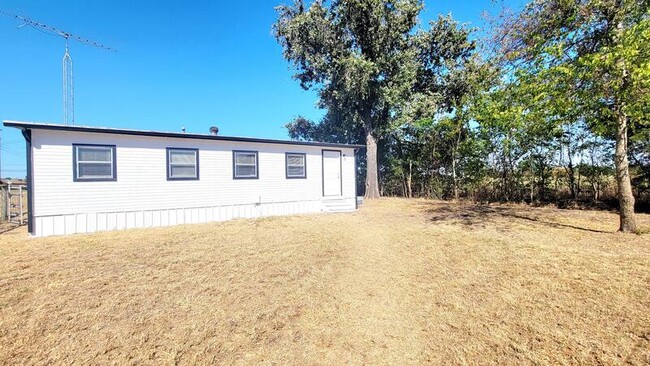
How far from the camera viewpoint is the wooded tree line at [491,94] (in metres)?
5.81

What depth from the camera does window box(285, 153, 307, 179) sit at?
10.5 m

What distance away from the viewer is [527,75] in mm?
6422

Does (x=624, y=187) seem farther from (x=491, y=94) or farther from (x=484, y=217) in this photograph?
(x=491, y=94)

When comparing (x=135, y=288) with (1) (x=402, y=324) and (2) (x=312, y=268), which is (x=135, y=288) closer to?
(2) (x=312, y=268)

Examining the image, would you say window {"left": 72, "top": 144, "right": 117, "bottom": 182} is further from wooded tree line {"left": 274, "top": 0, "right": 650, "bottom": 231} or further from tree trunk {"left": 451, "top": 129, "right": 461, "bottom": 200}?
tree trunk {"left": 451, "top": 129, "right": 461, "bottom": 200}

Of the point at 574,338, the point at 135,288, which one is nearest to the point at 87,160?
the point at 135,288

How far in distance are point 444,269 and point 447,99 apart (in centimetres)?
1344

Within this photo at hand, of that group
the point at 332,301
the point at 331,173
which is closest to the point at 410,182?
the point at 331,173

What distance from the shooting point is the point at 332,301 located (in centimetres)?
338

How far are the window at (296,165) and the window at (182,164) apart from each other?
10.1 ft

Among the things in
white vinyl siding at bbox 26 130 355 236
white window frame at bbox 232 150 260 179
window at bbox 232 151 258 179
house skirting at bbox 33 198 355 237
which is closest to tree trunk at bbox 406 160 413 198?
house skirting at bbox 33 198 355 237

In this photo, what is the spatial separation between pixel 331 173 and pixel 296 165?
1576 mm

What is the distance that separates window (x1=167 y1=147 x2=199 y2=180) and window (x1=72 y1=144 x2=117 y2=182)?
1.36m

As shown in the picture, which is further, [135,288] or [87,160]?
[87,160]
